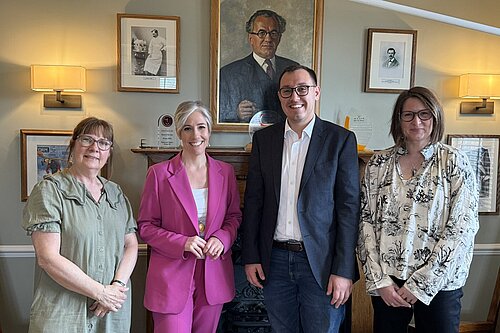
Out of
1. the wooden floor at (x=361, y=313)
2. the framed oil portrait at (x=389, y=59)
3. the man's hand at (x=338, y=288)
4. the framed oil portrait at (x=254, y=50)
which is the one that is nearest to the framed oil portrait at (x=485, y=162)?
the framed oil portrait at (x=389, y=59)

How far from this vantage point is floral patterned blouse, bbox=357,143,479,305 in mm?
1588

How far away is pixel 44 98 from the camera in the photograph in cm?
257

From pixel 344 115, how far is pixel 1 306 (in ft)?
8.18

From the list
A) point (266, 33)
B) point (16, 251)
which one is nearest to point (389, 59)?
point (266, 33)

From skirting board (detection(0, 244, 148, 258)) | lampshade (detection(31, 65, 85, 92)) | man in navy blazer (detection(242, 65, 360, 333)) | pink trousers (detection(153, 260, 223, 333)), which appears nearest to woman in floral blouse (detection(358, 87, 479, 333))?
man in navy blazer (detection(242, 65, 360, 333))

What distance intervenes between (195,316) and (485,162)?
2209mm

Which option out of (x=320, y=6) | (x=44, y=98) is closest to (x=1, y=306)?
(x=44, y=98)

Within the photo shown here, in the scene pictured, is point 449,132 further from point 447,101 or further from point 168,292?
point 168,292

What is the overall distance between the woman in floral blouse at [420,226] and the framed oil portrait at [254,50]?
1.09 metres

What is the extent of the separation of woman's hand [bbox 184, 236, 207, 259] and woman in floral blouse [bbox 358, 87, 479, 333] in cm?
67

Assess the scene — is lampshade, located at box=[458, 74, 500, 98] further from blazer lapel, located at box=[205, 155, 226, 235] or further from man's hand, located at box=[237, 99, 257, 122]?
blazer lapel, located at box=[205, 155, 226, 235]

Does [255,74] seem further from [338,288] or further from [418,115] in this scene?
[338,288]

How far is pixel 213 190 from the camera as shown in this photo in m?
1.90

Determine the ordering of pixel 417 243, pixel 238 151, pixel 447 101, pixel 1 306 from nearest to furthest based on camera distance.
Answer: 1. pixel 417 243
2. pixel 238 151
3. pixel 1 306
4. pixel 447 101
